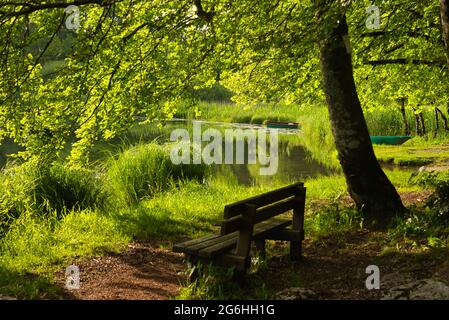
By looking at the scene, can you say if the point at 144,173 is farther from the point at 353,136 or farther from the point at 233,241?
the point at 233,241

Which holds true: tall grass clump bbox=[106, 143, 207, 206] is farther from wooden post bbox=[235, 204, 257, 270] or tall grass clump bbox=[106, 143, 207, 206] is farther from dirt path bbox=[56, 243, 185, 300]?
wooden post bbox=[235, 204, 257, 270]

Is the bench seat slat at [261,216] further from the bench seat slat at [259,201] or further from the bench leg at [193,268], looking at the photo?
the bench leg at [193,268]

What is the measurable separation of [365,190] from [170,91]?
3.50m

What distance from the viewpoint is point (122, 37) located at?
26.3 ft

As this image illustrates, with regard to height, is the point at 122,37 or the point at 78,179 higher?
the point at 122,37

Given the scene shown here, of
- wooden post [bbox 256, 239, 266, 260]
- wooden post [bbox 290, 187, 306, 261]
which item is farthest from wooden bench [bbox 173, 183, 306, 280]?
wooden post [bbox 290, 187, 306, 261]

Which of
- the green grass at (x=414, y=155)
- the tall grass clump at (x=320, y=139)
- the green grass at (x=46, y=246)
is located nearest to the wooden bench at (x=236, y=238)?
the green grass at (x=46, y=246)

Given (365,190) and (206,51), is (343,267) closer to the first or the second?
(365,190)

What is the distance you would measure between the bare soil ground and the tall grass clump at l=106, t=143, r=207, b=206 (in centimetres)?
444

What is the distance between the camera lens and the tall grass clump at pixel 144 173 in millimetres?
A: 12414

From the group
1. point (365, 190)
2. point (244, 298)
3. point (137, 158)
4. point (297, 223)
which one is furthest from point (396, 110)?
point (244, 298)

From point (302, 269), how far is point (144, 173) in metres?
7.35

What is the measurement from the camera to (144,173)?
43.1 ft

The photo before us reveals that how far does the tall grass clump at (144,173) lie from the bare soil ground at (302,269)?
14.6ft
